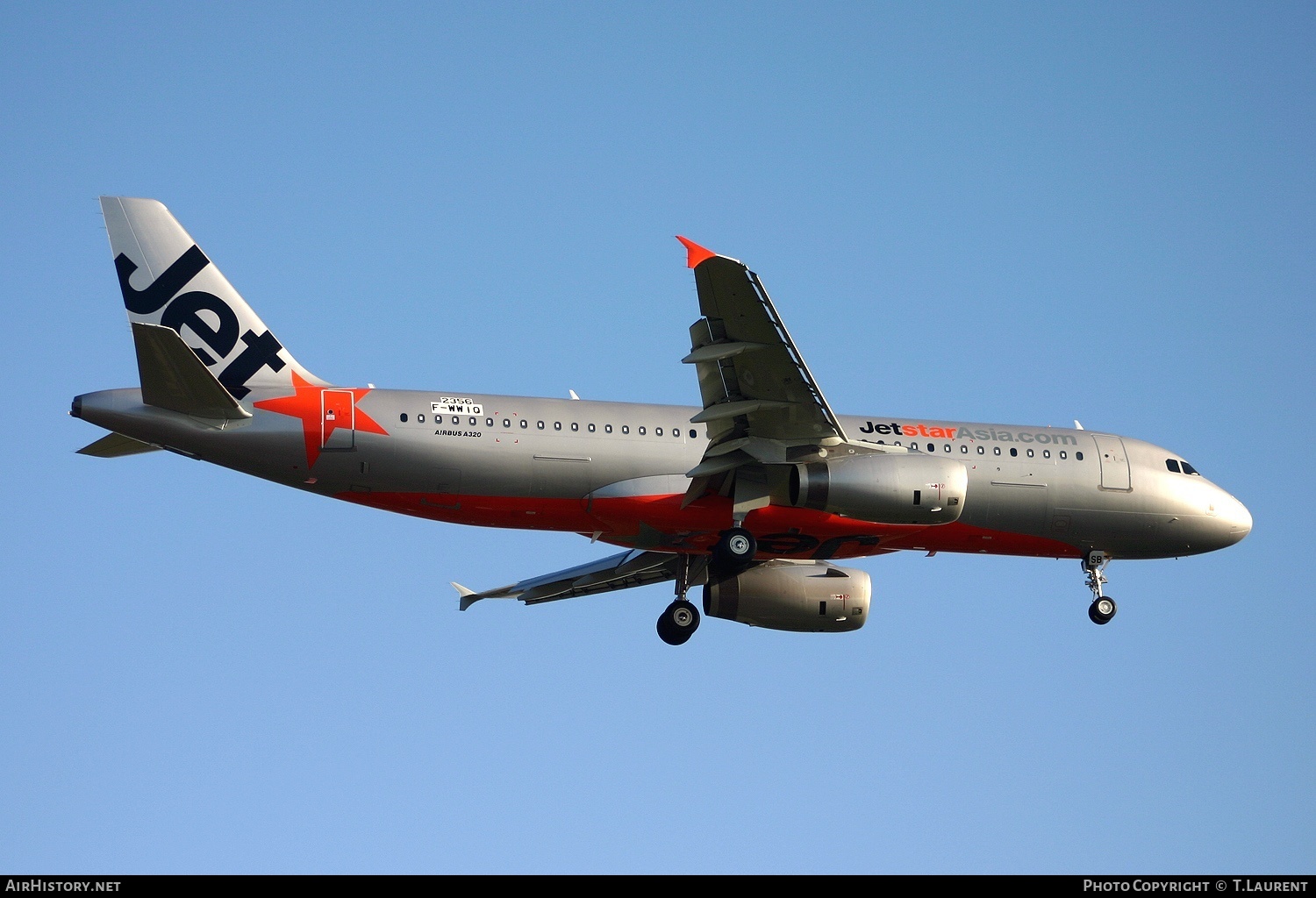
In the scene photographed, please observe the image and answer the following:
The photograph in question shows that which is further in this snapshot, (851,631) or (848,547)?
(851,631)

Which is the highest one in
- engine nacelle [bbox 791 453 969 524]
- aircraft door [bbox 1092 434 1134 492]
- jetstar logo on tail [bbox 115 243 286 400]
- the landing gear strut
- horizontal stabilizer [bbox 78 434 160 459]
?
jetstar logo on tail [bbox 115 243 286 400]

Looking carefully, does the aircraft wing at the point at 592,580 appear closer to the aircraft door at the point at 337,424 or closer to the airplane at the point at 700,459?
the airplane at the point at 700,459

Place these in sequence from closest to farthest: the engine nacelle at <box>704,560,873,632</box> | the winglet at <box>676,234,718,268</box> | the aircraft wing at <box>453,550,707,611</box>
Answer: the winglet at <box>676,234,718,268</box>, the engine nacelle at <box>704,560,873,632</box>, the aircraft wing at <box>453,550,707,611</box>

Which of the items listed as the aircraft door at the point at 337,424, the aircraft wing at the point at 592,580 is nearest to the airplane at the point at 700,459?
the aircraft door at the point at 337,424

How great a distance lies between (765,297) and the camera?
24.5 m

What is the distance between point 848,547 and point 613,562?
6.59 m

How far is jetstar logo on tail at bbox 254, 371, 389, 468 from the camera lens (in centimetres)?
2764

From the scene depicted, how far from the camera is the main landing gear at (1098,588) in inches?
1259

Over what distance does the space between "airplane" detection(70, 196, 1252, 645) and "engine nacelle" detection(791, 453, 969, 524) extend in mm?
40

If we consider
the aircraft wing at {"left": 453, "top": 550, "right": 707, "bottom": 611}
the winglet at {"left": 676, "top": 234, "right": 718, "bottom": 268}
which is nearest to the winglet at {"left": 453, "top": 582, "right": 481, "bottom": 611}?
the aircraft wing at {"left": 453, "top": 550, "right": 707, "bottom": 611}

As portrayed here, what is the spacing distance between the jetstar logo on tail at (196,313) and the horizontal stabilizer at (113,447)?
208 cm

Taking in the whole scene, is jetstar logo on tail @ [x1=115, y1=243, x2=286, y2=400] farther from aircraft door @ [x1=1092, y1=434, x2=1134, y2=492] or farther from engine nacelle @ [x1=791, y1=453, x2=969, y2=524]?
aircraft door @ [x1=1092, y1=434, x2=1134, y2=492]
